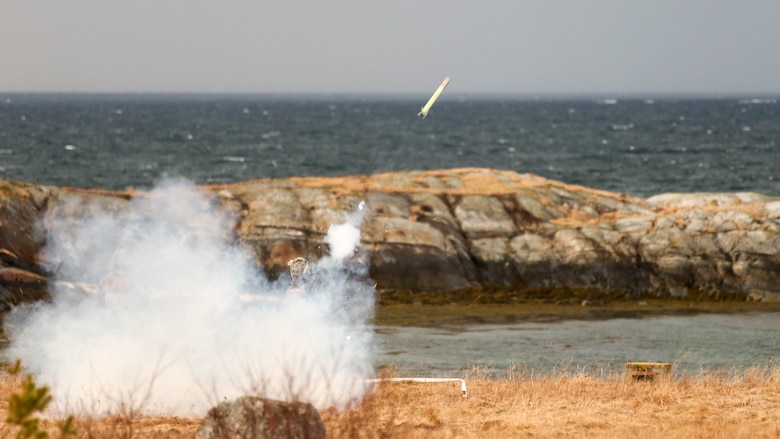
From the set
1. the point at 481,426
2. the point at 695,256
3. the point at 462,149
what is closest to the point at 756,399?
the point at 481,426

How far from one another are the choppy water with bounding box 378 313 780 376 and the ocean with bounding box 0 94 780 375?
5 cm

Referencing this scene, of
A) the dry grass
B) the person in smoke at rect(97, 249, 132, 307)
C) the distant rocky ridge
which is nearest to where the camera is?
the dry grass

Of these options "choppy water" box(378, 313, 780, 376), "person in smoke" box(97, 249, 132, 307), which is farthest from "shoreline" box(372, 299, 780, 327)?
"person in smoke" box(97, 249, 132, 307)

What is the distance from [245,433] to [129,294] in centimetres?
822

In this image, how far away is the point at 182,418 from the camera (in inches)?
703

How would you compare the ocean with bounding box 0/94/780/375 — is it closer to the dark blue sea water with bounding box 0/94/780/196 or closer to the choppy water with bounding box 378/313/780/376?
the choppy water with bounding box 378/313/780/376

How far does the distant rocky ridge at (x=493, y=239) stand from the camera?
37000 millimetres

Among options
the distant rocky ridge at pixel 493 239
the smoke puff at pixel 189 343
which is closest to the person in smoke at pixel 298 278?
the smoke puff at pixel 189 343

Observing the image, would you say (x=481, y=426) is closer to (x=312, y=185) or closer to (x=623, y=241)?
(x=623, y=241)

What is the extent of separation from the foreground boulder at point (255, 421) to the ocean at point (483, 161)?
10496 mm

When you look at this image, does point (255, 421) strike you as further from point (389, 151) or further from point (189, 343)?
point (389, 151)

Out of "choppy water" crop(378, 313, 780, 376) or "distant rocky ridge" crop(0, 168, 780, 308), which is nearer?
"choppy water" crop(378, 313, 780, 376)

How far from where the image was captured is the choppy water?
27.1m

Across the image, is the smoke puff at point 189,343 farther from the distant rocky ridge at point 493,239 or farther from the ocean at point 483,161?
the distant rocky ridge at point 493,239
